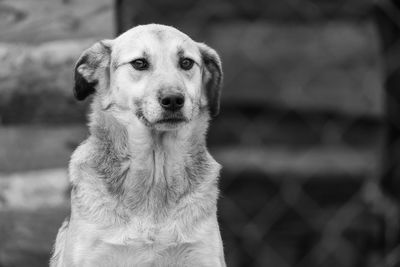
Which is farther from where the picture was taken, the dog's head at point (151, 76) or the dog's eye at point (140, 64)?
the dog's eye at point (140, 64)

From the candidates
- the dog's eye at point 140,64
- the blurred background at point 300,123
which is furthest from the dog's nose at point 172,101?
the blurred background at point 300,123

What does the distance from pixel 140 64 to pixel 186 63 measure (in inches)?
5.8

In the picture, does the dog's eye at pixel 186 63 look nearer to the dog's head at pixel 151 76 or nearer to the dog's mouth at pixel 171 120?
the dog's head at pixel 151 76

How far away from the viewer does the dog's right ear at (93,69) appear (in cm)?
273

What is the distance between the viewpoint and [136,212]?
99.6 inches

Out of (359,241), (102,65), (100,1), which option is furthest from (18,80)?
(359,241)

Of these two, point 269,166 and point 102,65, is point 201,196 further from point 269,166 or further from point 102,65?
point 269,166

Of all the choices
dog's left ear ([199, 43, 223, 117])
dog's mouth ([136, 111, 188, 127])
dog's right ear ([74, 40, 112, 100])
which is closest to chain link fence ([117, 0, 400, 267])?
dog's left ear ([199, 43, 223, 117])

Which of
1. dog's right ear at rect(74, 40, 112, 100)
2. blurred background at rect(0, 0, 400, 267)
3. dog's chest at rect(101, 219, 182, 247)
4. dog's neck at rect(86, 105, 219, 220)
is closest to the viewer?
dog's chest at rect(101, 219, 182, 247)

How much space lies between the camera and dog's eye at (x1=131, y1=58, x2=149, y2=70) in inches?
103

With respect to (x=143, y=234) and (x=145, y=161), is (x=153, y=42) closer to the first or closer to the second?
(x=145, y=161)

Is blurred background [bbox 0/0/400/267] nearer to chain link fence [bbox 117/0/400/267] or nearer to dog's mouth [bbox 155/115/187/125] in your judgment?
chain link fence [bbox 117/0/400/267]

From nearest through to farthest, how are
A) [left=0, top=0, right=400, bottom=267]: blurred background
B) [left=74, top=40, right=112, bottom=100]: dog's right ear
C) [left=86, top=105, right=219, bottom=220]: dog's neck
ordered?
1. [left=86, top=105, right=219, bottom=220]: dog's neck
2. [left=74, top=40, right=112, bottom=100]: dog's right ear
3. [left=0, top=0, right=400, bottom=267]: blurred background

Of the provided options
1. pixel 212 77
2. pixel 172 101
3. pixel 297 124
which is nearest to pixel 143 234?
pixel 172 101
